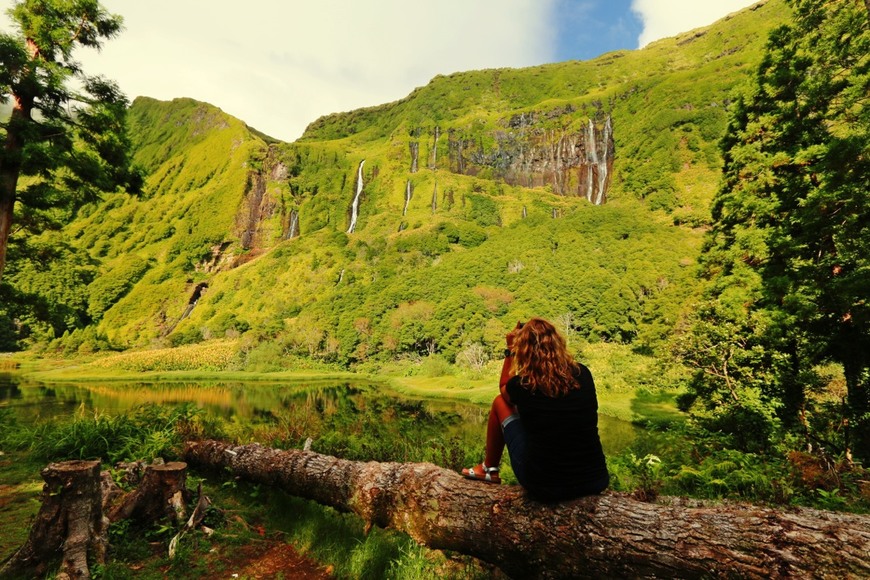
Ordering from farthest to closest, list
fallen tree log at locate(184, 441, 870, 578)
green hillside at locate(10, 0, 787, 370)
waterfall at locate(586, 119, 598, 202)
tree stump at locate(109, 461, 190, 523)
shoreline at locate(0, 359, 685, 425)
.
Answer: waterfall at locate(586, 119, 598, 202) < green hillside at locate(10, 0, 787, 370) < shoreline at locate(0, 359, 685, 425) < tree stump at locate(109, 461, 190, 523) < fallen tree log at locate(184, 441, 870, 578)

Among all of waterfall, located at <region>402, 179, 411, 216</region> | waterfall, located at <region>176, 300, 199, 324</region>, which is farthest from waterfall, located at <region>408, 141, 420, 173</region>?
waterfall, located at <region>176, 300, 199, 324</region>

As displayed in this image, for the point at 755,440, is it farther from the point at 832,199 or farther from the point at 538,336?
the point at 538,336

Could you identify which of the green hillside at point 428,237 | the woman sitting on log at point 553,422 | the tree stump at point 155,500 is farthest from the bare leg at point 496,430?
the green hillside at point 428,237

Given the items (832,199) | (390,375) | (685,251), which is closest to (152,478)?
(832,199)

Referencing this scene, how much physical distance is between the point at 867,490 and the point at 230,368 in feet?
283

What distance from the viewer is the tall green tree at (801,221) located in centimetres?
1001

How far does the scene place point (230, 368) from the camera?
78375 millimetres

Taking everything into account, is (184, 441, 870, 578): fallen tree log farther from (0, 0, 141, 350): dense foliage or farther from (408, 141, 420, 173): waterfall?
(408, 141, 420, 173): waterfall

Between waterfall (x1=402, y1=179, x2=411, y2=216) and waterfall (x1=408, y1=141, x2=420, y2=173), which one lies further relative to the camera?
waterfall (x1=408, y1=141, x2=420, y2=173)

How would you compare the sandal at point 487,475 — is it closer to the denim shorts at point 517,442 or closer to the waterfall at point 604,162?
the denim shorts at point 517,442

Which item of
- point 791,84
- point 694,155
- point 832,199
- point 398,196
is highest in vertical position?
point 694,155

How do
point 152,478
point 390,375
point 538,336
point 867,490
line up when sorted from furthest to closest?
point 390,375 < point 867,490 < point 152,478 < point 538,336

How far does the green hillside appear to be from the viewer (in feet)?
286

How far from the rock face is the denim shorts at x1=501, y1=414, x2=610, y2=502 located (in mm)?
165673
